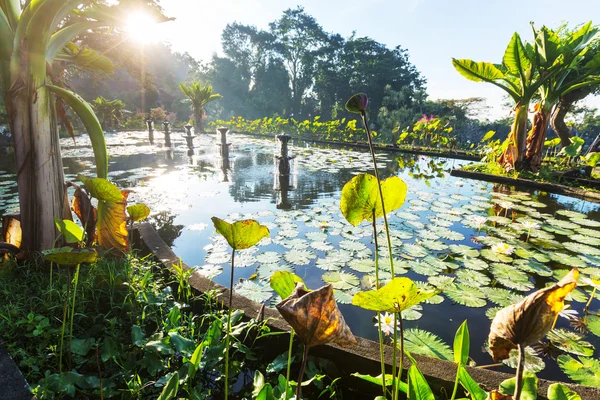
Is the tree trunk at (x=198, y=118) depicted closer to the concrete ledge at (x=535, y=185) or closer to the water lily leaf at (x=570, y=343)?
the concrete ledge at (x=535, y=185)

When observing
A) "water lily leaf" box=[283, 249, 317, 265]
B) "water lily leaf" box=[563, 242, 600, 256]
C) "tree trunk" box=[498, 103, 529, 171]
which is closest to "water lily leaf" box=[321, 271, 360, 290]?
"water lily leaf" box=[283, 249, 317, 265]

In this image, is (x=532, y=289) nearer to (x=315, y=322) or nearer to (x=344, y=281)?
(x=344, y=281)

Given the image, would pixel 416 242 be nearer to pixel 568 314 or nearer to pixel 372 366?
pixel 568 314

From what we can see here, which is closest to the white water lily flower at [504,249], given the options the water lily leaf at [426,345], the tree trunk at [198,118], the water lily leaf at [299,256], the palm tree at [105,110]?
the water lily leaf at [426,345]

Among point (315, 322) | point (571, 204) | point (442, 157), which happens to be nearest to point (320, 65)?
point (442, 157)

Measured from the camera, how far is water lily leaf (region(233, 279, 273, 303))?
1.67m

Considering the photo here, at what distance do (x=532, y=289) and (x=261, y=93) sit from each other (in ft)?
95.2

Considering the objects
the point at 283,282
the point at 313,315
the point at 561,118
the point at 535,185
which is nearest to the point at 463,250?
the point at 283,282

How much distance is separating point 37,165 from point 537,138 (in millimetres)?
6908

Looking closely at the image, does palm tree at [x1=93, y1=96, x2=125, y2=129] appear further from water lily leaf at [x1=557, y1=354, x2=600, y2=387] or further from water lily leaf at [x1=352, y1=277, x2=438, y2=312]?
water lily leaf at [x1=557, y1=354, x2=600, y2=387]

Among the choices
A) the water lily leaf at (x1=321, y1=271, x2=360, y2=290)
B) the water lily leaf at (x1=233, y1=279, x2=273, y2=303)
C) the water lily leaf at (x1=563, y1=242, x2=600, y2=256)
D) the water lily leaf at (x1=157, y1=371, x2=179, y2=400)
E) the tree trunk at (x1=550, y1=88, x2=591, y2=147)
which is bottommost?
the water lily leaf at (x1=233, y1=279, x2=273, y2=303)

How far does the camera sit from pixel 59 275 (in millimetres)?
1354

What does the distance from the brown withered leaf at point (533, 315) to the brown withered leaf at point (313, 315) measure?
23 centimetres

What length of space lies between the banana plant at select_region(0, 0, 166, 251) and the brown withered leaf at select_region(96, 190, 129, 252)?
0.64 feet
